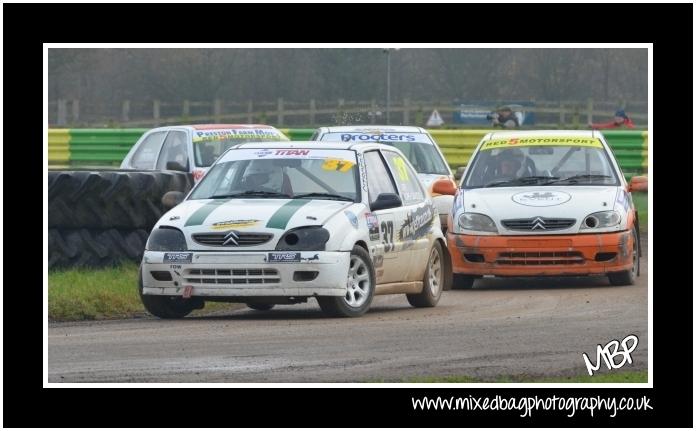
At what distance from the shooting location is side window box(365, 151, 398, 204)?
13.3 m

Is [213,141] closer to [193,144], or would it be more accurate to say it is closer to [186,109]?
[193,144]

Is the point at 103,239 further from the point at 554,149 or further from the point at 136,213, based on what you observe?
the point at 554,149

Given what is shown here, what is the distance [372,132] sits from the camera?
1930 centimetres

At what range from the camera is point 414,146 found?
19.6 metres

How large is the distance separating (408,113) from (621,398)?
37679mm

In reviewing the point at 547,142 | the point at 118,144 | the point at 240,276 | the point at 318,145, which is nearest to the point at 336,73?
the point at 118,144

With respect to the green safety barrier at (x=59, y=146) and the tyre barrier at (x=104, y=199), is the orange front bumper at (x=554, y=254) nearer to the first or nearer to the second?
the tyre barrier at (x=104, y=199)

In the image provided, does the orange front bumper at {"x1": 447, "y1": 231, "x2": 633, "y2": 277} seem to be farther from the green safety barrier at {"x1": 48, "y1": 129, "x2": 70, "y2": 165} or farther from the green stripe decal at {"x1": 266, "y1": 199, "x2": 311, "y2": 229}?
the green safety barrier at {"x1": 48, "y1": 129, "x2": 70, "y2": 165}

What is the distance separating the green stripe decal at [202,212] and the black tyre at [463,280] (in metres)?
3.72

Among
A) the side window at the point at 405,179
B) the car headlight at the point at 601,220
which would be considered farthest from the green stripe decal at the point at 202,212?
the car headlight at the point at 601,220

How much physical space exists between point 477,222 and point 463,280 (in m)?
0.64

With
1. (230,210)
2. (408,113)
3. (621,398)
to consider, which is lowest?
(621,398)

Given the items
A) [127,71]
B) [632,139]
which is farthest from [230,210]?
[127,71]

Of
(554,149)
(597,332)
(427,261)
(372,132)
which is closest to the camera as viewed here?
(597,332)
